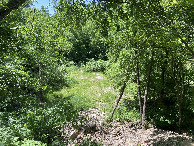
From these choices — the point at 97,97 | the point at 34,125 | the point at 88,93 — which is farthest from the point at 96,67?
the point at 34,125

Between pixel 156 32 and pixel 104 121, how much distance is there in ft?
14.8

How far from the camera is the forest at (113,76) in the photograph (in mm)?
3432

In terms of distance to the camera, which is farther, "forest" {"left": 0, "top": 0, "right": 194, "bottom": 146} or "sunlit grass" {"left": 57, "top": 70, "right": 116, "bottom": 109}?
"sunlit grass" {"left": 57, "top": 70, "right": 116, "bottom": 109}

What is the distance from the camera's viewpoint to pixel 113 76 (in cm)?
789

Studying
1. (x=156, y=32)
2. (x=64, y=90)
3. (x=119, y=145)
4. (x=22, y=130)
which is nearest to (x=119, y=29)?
(x=156, y=32)

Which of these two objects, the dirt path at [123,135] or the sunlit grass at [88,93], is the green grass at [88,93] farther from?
the dirt path at [123,135]

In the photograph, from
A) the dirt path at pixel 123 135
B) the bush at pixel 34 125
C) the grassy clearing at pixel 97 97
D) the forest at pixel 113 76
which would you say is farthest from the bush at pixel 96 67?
the bush at pixel 34 125

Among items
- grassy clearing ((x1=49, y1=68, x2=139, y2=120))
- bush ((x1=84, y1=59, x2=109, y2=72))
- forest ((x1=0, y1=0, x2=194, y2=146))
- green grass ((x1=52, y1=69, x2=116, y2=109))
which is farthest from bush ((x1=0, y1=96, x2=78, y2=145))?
bush ((x1=84, y1=59, x2=109, y2=72))

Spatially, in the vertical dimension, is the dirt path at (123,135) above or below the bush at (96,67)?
below

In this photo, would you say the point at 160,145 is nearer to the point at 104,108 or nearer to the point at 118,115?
the point at 118,115

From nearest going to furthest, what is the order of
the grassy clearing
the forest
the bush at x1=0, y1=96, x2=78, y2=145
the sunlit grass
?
the forest < the bush at x1=0, y1=96, x2=78, y2=145 < the grassy clearing < the sunlit grass

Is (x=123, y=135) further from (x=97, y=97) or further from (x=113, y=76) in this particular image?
(x=97, y=97)

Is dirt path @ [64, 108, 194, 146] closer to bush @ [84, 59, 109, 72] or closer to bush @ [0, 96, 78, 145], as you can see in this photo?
bush @ [0, 96, 78, 145]

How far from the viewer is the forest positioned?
343cm
